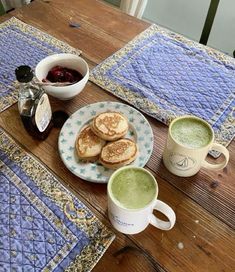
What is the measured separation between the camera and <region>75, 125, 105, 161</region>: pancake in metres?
0.63

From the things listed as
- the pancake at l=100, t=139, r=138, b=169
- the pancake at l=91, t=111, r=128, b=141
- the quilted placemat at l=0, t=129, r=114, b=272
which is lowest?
the quilted placemat at l=0, t=129, r=114, b=272

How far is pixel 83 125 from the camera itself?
706mm

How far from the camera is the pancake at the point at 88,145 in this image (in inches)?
24.7

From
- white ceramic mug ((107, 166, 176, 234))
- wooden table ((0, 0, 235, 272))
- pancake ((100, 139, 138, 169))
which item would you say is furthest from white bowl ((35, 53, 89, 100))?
white ceramic mug ((107, 166, 176, 234))

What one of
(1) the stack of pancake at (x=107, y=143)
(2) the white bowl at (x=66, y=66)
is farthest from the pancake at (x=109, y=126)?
(2) the white bowl at (x=66, y=66)

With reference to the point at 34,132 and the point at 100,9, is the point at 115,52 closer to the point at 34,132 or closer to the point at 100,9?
the point at 100,9

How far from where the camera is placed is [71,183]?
2.05 ft

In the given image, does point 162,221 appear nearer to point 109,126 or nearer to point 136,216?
point 136,216

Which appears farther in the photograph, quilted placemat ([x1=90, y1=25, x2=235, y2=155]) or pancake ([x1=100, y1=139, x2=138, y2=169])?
quilted placemat ([x1=90, y1=25, x2=235, y2=155])

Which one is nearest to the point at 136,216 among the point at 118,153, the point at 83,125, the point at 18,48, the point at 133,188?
the point at 133,188

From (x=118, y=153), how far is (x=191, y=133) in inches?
6.1

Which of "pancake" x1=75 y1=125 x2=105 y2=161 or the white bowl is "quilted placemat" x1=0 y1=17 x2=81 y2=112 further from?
"pancake" x1=75 y1=125 x2=105 y2=161

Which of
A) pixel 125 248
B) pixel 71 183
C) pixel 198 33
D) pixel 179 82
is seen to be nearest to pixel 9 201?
pixel 71 183

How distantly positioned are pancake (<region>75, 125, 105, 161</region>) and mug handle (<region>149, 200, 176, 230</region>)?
18 cm
